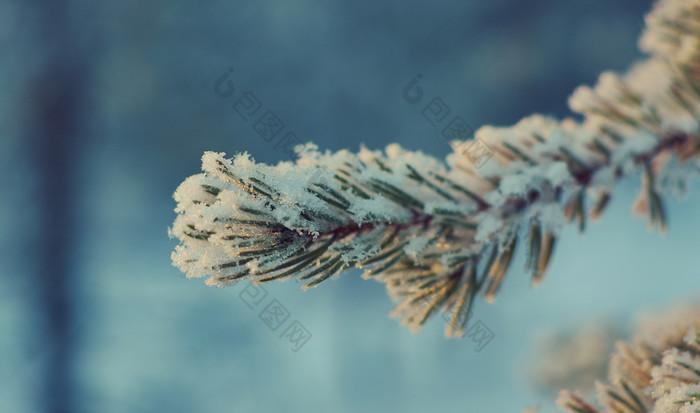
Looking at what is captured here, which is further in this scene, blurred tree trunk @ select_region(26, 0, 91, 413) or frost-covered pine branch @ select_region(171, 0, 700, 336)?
blurred tree trunk @ select_region(26, 0, 91, 413)

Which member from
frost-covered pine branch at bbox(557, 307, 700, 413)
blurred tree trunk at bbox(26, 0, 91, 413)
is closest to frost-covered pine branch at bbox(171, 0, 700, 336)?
frost-covered pine branch at bbox(557, 307, 700, 413)

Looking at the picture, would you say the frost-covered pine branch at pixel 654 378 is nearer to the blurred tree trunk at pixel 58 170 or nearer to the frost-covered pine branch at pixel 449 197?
the frost-covered pine branch at pixel 449 197

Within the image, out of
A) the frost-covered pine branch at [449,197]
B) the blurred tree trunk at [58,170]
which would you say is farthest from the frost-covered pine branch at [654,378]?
the blurred tree trunk at [58,170]

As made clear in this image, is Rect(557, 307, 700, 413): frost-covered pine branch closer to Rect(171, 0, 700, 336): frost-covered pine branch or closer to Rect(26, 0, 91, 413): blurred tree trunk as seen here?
Rect(171, 0, 700, 336): frost-covered pine branch

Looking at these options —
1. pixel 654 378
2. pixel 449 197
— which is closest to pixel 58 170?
pixel 449 197

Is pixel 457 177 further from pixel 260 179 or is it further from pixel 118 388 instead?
pixel 118 388

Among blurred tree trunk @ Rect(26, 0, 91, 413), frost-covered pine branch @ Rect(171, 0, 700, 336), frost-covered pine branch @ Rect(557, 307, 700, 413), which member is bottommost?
frost-covered pine branch @ Rect(557, 307, 700, 413)

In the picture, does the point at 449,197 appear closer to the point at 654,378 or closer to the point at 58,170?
the point at 654,378
